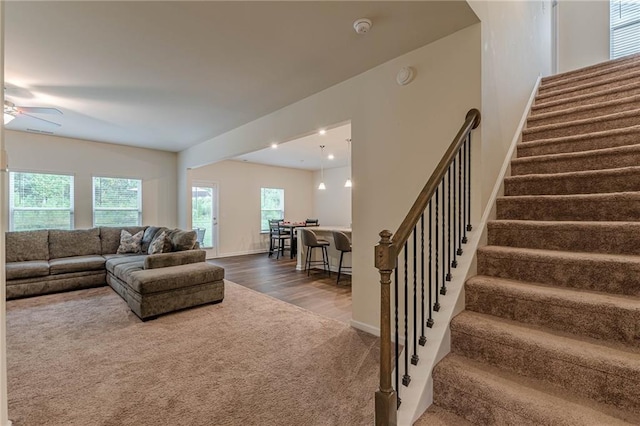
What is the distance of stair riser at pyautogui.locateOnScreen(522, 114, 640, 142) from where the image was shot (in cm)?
237

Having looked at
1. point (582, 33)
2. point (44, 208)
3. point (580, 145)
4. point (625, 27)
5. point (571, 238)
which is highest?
point (582, 33)

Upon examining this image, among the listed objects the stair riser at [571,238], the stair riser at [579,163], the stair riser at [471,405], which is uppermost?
the stair riser at [579,163]

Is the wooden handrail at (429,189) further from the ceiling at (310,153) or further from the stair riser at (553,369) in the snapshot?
the ceiling at (310,153)

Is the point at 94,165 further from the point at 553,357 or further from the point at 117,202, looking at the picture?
the point at 553,357

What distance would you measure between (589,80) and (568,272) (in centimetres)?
299

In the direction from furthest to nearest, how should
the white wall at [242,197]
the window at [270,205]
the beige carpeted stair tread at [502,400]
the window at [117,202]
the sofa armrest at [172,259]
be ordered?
the window at [270,205]
the white wall at [242,197]
the window at [117,202]
the sofa armrest at [172,259]
the beige carpeted stair tread at [502,400]

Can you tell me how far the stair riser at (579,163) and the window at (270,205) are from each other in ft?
22.7

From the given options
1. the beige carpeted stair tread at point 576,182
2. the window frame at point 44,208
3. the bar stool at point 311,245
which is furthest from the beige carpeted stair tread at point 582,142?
the window frame at point 44,208

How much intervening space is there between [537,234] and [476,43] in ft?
4.84

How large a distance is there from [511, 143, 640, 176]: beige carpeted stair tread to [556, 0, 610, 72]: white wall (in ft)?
12.4

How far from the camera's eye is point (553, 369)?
4.30ft

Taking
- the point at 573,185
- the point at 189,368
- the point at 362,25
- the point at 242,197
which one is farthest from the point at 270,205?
the point at 573,185

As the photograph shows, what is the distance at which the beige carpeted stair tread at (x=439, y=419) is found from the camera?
1.35 metres

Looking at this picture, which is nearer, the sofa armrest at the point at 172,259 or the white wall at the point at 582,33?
the sofa armrest at the point at 172,259
